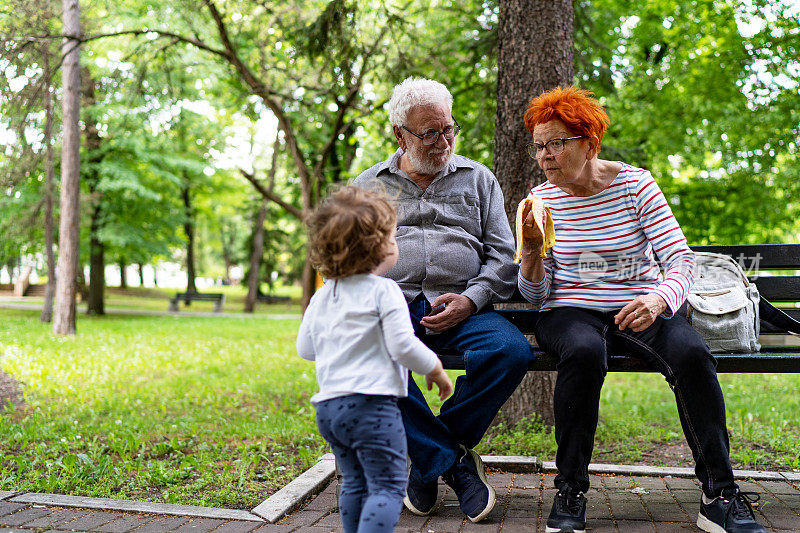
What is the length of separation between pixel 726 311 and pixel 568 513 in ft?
3.71

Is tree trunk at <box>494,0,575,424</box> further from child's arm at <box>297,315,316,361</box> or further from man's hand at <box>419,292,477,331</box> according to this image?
child's arm at <box>297,315,316,361</box>

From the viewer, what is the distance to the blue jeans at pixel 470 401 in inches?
117

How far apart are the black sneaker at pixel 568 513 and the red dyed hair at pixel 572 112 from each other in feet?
4.91

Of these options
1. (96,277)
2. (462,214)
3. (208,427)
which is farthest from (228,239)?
(462,214)

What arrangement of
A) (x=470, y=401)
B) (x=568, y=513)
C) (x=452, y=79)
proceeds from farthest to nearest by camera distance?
(x=452, y=79), (x=470, y=401), (x=568, y=513)

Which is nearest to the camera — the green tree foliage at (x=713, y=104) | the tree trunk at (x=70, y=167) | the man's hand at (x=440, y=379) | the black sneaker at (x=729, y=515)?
the man's hand at (x=440, y=379)

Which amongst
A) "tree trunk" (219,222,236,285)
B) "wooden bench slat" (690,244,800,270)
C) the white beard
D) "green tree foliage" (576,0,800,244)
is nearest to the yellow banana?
the white beard

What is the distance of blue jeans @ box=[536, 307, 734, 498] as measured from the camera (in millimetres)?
2797

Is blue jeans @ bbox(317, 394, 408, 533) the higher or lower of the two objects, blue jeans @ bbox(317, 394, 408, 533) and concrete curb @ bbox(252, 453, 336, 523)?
the higher

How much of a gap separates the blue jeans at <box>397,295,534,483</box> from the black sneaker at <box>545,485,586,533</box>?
421 mm

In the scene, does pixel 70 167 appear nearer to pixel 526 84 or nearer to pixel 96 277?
pixel 96 277

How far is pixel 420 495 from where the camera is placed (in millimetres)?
3115

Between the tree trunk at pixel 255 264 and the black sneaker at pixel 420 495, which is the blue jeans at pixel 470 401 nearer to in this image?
the black sneaker at pixel 420 495

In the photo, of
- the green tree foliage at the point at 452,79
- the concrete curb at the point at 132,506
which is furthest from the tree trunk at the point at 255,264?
the concrete curb at the point at 132,506
